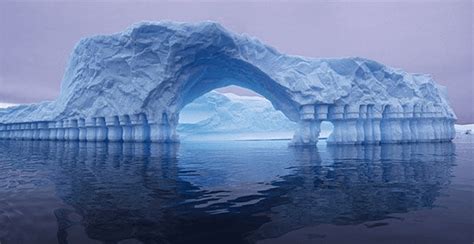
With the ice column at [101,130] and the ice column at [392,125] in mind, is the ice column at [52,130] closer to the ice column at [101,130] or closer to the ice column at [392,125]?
the ice column at [101,130]

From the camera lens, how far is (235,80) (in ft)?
106

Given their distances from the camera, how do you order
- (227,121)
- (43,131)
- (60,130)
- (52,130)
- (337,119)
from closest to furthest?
(337,119), (60,130), (52,130), (43,131), (227,121)

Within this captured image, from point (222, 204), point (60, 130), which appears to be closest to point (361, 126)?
point (222, 204)

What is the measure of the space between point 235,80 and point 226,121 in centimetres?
2234

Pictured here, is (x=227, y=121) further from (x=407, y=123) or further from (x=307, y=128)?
(x=407, y=123)

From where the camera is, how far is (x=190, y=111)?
176 feet

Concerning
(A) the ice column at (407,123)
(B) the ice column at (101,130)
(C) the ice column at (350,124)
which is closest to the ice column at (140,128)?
(B) the ice column at (101,130)

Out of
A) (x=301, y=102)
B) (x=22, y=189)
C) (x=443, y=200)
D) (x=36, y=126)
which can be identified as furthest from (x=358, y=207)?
(x=36, y=126)

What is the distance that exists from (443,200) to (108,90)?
28426mm

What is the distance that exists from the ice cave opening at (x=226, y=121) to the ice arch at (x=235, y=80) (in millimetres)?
20884

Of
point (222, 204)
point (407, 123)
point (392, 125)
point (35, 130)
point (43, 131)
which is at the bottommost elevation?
point (222, 204)

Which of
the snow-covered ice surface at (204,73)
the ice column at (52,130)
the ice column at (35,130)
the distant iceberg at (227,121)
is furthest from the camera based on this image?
the distant iceberg at (227,121)

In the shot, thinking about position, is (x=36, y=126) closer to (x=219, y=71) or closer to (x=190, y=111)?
(x=190, y=111)

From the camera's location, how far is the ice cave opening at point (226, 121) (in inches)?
2063
